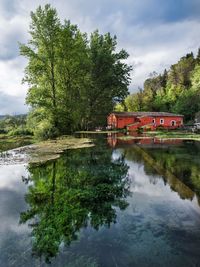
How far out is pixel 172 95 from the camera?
59.1 meters

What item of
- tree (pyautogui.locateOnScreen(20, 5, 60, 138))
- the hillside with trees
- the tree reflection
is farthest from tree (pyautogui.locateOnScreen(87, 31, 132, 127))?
the tree reflection

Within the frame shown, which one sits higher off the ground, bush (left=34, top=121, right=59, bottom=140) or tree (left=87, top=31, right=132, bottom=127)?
tree (left=87, top=31, right=132, bottom=127)

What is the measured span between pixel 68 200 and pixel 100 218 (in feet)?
4.06

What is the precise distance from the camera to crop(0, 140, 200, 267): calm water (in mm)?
3322

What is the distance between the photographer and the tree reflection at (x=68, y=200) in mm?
3982

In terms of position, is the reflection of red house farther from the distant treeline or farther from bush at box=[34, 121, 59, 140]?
bush at box=[34, 121, 59, 140]

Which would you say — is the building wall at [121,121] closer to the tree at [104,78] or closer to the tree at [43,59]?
the tree at [104,78]

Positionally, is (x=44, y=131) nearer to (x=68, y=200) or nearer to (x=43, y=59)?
(x=43, y=59)

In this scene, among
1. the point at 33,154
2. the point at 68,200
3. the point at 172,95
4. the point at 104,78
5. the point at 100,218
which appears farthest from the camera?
the point at 172,95

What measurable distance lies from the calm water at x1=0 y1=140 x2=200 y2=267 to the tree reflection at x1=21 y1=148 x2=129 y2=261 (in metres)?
0.02

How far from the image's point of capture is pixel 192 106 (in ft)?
159

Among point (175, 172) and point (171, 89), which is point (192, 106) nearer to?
point (171, 89)

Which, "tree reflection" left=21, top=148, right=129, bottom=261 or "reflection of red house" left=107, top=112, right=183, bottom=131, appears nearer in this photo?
"tree reflection" left=21, top=148, right=129, bottom=261

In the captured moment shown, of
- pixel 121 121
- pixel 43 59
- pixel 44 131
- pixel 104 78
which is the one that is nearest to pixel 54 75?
pixel 43 59
